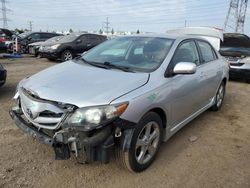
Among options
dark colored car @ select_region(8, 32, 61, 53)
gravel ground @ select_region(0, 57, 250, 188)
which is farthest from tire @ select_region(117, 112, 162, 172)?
dark colored car @ select_region(8, 32, 61, 53)

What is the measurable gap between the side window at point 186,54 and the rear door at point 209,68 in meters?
0.21

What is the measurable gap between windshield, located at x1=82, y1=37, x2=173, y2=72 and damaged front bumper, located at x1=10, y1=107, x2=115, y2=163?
113 centimetres

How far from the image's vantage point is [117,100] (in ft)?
9.29

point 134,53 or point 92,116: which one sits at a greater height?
point 134,53

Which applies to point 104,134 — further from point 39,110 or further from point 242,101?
point 242,101

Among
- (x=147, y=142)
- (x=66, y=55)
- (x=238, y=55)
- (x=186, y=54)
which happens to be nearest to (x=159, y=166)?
(x=147, y=142)

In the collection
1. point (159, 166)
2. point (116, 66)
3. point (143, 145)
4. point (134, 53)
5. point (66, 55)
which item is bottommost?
point (159, 166)

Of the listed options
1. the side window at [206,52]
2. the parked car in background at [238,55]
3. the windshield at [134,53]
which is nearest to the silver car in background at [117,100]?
the windshield at [134,53]

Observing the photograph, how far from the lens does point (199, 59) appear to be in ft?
15.2

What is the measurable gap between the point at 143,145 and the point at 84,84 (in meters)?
0.97

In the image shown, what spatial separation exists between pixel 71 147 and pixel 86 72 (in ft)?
3.54

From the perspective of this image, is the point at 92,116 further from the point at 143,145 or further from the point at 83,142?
the point at 143,145

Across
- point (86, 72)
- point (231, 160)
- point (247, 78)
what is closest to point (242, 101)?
point (247, 78)

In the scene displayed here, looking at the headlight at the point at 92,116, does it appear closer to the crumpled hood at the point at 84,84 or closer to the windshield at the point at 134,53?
the crumpled hood at the point at 84,84
